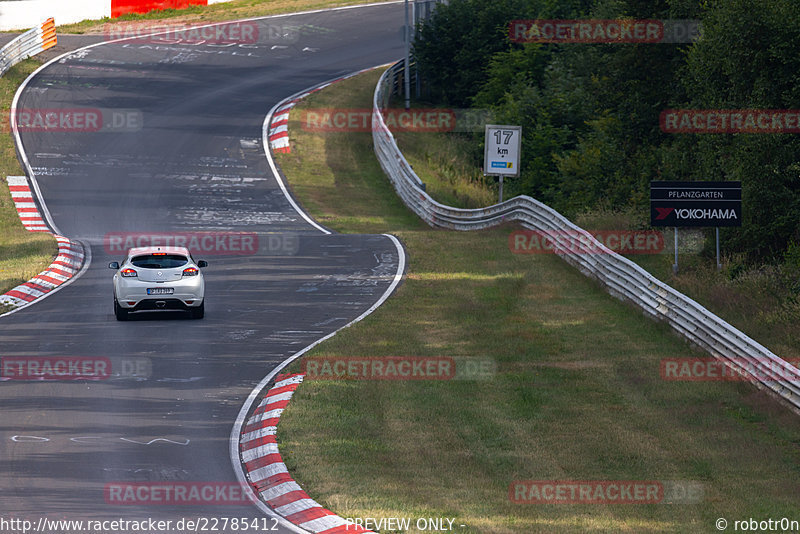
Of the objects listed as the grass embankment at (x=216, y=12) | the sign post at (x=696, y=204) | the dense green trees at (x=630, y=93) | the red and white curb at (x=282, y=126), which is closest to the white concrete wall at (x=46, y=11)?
the grass embankment at (x=216, y=12)

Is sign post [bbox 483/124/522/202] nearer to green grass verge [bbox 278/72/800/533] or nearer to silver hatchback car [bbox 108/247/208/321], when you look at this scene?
green grass verge [bbox 278/72/800/533]

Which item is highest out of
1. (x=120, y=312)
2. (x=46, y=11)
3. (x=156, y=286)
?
(x=46, y=11)

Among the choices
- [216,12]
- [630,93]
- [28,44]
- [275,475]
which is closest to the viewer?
[275,475]

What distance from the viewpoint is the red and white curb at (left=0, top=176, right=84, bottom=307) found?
23906mm

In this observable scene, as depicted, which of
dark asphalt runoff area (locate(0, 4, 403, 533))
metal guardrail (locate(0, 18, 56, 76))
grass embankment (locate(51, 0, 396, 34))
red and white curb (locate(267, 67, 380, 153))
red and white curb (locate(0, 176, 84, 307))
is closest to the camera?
dark asphalt runoff area (locate(0, 4, 403, 533))

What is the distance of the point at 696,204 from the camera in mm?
22469

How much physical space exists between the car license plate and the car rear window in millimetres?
549

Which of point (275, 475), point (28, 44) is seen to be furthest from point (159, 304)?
point (28, 44)

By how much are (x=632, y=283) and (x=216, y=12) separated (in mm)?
49780

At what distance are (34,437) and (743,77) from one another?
18657 mm

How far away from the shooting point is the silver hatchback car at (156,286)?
21.2 meters

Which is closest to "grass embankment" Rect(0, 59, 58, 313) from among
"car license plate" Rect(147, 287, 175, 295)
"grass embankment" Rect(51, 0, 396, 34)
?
"car license plate" Rect(147, 287, 175, 295)

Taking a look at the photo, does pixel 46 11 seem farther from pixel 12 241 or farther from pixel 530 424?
pixel 530 424

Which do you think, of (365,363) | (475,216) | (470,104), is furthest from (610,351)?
(470,104)
